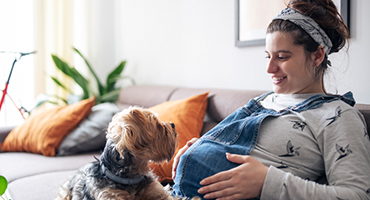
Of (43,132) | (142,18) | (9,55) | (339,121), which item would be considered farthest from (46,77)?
(339,121)

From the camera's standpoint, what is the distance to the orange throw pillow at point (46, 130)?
7.70 feet

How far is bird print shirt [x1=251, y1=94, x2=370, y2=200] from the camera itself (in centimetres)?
96

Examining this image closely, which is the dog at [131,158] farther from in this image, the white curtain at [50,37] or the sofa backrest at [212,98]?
the white curtain at [50,37]

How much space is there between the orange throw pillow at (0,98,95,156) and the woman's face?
1681 mm

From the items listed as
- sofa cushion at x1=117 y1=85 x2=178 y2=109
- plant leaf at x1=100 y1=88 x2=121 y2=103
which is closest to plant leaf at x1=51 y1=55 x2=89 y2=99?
plant leaf at x1=100 y1=88 x2=121 y2=103

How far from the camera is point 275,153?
1114mm

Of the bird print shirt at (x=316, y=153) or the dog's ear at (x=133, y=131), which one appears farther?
the dog's ear at (x=133, y=131)

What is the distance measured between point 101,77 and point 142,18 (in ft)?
3.38

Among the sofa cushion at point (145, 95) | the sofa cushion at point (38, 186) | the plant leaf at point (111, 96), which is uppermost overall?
the sofa cushion at point (145, 95)

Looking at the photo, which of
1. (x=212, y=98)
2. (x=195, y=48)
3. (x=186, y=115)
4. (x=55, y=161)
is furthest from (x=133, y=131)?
(x=195, y=48)

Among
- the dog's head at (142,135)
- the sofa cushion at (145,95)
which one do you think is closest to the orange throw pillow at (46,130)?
the sofa cushion at (145,95)

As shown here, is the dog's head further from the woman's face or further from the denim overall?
the woman's face

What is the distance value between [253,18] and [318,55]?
943 mm

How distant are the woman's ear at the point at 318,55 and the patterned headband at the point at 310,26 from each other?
19 mm
